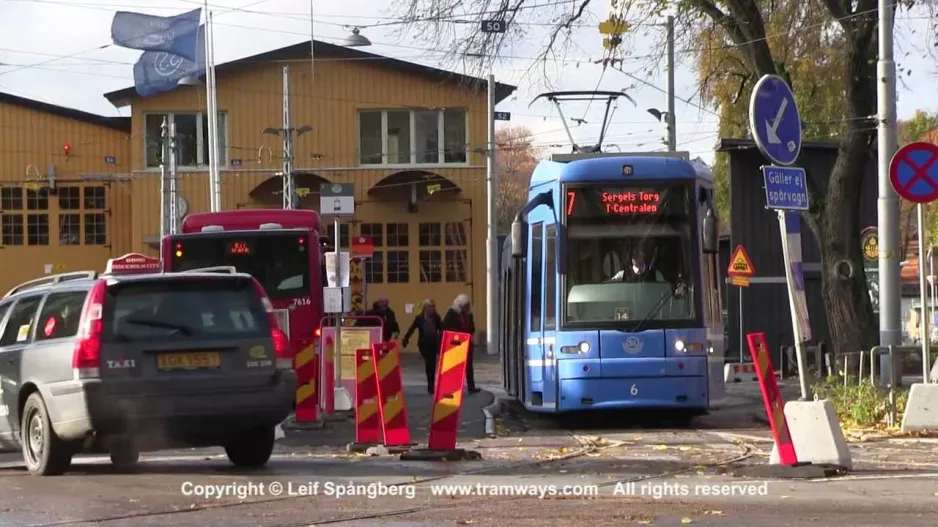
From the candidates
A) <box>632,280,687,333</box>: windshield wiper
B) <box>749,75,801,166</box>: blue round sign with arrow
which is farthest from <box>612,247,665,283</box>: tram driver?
<box>749,75,801,166</box>: blue round sign with arrow

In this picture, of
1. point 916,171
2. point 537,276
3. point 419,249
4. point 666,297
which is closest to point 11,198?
point 419,249

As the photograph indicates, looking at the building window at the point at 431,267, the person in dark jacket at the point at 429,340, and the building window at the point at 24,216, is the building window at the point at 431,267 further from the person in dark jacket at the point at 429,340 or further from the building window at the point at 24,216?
the person in dark jacket at the point at 429,340

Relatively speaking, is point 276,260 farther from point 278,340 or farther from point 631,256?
point 278,340

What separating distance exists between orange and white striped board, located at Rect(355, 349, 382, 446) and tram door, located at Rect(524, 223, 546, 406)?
3601 mm

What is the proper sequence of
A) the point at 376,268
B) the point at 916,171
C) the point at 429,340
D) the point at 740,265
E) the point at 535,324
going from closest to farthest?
the point at 916,171 → the point at 535,324 → the point at 429,340 → the point at 740,265 → the point at 376,268

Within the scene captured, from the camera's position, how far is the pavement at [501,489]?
914 cm

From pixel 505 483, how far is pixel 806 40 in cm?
1463

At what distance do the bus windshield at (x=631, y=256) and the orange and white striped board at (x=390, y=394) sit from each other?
4.04m

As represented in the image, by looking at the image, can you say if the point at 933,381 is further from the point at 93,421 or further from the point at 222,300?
the point at 93,421

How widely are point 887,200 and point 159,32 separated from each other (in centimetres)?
2553

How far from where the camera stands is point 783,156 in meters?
12.2

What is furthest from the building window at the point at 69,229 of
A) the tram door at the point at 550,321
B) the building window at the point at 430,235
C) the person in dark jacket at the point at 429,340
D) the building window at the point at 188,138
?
the tram door at the point at 550,321

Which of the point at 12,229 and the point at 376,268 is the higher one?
the point at 12,229

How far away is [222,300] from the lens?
12039 mm
